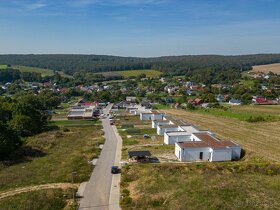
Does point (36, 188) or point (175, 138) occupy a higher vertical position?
point (175, 138)

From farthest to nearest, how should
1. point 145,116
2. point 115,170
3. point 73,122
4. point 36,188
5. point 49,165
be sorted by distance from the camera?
point 145,116 → point 73,122 → point 49,165 → point 115,170 → point 36,188

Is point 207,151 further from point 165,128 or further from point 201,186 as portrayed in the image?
point 165,128

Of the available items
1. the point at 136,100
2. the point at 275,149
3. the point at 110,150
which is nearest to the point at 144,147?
the point at 110,150

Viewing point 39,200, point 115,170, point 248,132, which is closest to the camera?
point 39,200

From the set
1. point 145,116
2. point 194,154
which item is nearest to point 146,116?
point 145,116

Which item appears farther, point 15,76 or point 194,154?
point 15,76

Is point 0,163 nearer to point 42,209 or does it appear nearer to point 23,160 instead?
point 23,160

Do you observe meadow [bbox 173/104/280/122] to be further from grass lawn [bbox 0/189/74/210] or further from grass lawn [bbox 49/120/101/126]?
grass lawn [bbox 0/189/74/210]

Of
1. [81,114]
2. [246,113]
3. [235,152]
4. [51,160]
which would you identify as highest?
[235,152]
